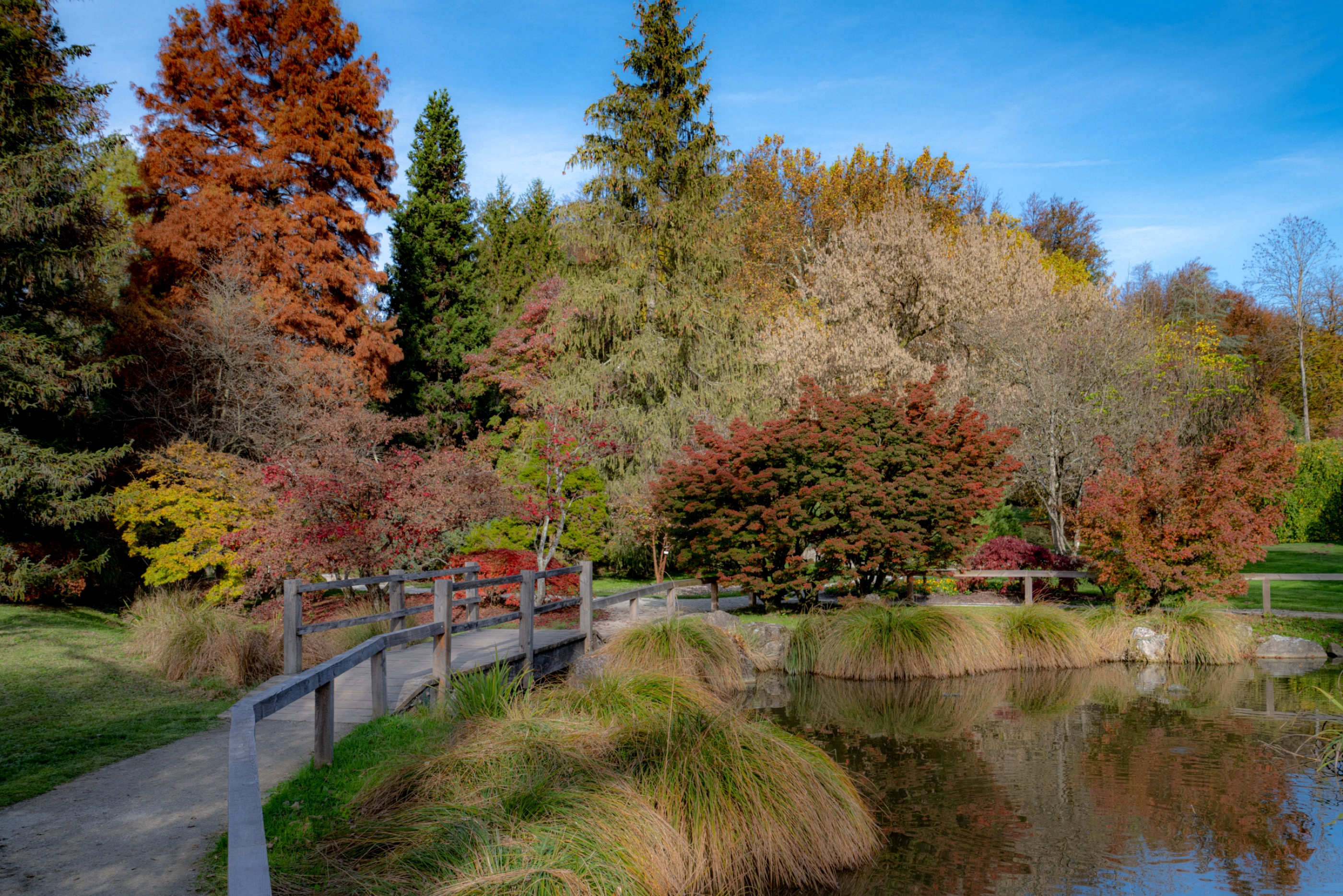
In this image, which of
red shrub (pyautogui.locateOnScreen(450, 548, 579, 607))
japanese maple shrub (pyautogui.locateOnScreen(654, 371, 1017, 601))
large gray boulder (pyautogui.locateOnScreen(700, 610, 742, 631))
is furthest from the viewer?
red shrub (pyautogui.locateOnScreen(450, 548, 579, 607))

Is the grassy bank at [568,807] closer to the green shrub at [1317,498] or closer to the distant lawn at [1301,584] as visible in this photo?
the distant lawn at [1301,584]

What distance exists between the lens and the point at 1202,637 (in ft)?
45.2

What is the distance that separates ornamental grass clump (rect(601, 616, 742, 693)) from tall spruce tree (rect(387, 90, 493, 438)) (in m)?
18.4

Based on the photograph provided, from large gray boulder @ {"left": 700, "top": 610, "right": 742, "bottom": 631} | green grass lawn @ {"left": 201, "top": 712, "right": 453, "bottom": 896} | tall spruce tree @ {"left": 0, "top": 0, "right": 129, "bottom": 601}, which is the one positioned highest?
tall spruce tree @ {"left": 0, "top": 0, "right": 129, "bottom": 601}

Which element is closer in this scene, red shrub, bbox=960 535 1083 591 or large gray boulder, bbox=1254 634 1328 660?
large gray boulder, bbox=1254 634 1328 660

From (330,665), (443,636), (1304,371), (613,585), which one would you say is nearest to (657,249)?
(613,585)

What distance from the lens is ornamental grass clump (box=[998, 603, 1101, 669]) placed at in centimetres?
1332

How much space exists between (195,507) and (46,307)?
4.76 meters

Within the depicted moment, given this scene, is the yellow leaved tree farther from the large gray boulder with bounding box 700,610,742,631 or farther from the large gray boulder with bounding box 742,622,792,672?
the large gray boulder with bounding box 742,622,792,672

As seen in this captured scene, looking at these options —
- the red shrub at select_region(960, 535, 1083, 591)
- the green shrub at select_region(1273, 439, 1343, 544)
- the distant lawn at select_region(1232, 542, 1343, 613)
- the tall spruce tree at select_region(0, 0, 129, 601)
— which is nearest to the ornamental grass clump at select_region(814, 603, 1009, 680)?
the red shrub at select_region(960, 535, 1083, 591)

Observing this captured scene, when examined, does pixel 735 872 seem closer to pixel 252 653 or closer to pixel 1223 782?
pixel 1223 782

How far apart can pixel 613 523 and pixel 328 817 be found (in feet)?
58.0

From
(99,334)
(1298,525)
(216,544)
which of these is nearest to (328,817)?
(216,544)

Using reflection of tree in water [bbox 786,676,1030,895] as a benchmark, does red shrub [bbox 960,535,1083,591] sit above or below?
above
